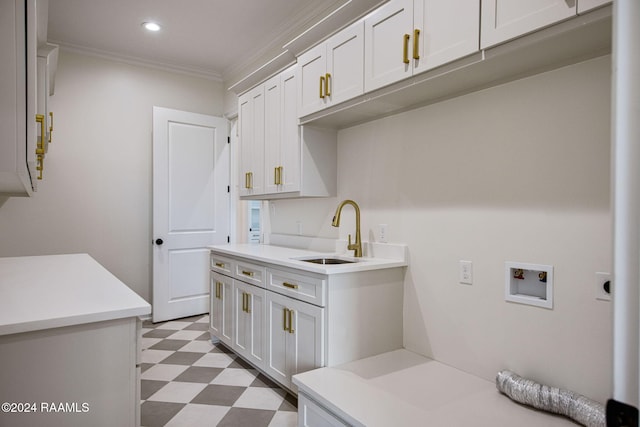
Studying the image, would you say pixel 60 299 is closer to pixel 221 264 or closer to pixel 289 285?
pixel 289 285

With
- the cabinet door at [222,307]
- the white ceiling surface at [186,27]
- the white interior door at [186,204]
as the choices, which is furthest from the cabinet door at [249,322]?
the white ceiling surface at [186,27]

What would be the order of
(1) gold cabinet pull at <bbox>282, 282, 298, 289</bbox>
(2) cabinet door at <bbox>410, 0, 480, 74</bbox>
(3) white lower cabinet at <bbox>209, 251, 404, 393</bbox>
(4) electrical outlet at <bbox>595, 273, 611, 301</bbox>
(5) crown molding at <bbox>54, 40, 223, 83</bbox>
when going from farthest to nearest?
(5) crown molding at <bbox>54, 40, 223, 83</bbox>
(1) gold cabinet pull at <bbox>282, 282, 298, 289</bbox>
(3) white lower cabinet at <bbox>209, 251, 404, 393</bbox>
(2) cabinet door at <bbox>410, 0, 480, 74</bbox>
(4) electrical outlet at <bbox>595, 273, 611, 301</bbox>

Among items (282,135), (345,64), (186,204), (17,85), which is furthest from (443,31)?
(186,204)

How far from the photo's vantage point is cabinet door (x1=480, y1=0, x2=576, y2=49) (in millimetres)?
1243

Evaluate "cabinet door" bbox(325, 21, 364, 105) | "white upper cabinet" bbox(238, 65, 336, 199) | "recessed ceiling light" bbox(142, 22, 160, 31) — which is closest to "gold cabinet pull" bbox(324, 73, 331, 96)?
"cabinet door" bbox(325, 21, 364, 105)

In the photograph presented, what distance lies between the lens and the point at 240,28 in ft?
11.2

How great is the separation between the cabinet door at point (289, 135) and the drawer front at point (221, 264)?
75cm

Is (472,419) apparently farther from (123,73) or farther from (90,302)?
(123,73)

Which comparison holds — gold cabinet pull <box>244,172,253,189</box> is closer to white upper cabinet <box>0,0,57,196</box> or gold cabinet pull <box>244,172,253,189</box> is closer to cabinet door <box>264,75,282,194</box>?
cabinet door <box>264,75,282,194</box>

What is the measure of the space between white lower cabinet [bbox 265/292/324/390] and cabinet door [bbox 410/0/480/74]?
134cm

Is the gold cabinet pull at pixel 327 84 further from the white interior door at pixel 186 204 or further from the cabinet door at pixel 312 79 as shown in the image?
the white interior door at pixel 186 204

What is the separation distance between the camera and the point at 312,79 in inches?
98.1

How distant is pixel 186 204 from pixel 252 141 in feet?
4.53

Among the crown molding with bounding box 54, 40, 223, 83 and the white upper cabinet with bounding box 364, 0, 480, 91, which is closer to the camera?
the white upper cabinet with bounding box 364, 0, 480, 91
